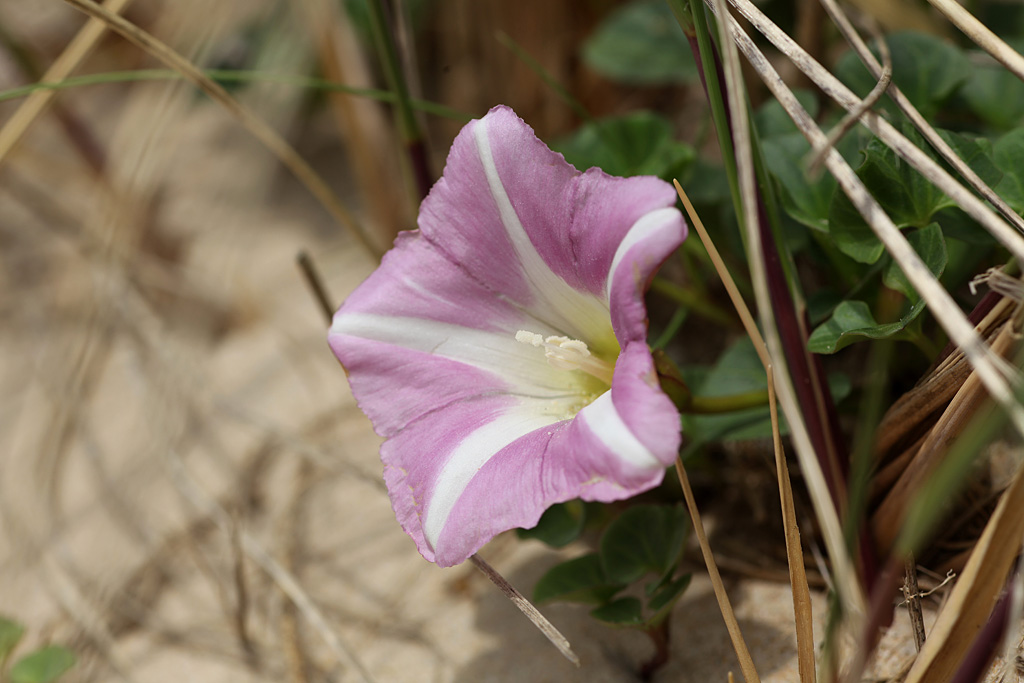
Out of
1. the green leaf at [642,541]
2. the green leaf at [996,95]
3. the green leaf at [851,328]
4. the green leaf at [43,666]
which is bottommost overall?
the green leaf at [43,666]

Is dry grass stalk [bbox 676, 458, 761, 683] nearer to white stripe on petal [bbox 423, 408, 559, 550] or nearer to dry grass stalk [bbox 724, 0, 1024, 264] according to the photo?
white stripe on petal [bbox 423, 408, 559, 550]

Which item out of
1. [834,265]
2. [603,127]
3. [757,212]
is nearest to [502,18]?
[603,127]

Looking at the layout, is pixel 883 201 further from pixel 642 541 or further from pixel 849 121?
pixel 642 541

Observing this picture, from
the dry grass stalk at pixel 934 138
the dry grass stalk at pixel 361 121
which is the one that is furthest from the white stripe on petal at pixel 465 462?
the dry grass stalk at pixel 361 121

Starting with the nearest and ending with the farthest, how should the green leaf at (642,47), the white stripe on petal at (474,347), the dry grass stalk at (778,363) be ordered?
the dry grass stalk at (778,363) < the white stripe on petal at (474,347) < the green leaf at (642,47)

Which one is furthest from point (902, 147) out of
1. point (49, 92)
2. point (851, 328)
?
point (49, 92)

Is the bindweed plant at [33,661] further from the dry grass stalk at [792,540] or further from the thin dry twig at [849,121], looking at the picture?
the thin dry twig at [849,121]
